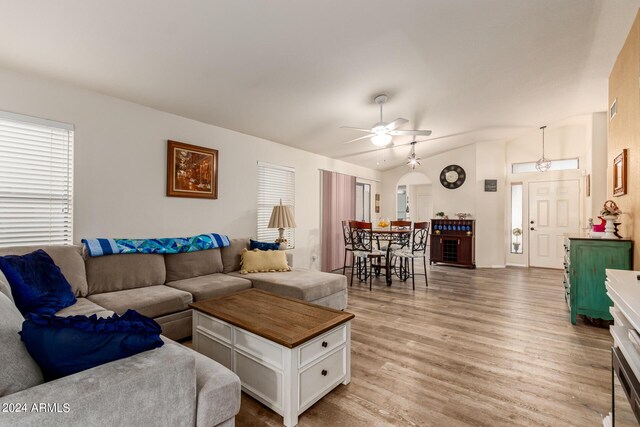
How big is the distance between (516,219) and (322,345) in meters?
6.74

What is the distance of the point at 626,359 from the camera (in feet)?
3.96

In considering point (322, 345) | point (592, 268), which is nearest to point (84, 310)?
point (322, 345)

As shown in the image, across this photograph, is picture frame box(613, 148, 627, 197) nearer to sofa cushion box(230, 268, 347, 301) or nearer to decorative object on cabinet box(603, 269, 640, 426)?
decorative object on cabinet box(603, 269, 640, 426)

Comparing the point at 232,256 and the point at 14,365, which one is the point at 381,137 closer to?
the point at 232,256

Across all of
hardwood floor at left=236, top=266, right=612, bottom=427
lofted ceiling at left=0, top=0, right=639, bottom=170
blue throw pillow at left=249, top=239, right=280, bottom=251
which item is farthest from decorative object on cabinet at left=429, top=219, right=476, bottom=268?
blue throw pillow at left=249, top=239, right=280, bottom=251

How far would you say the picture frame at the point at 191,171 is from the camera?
3.58m

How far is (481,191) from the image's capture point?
22.5ft

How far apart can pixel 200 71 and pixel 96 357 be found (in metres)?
2.54

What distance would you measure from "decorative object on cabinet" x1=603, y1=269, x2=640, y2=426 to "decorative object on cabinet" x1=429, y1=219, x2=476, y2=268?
213 inches

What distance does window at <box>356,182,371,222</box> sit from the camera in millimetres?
7420

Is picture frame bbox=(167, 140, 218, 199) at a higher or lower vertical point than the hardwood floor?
higher

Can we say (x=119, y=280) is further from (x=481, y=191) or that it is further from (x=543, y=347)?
(x=481, y=191)

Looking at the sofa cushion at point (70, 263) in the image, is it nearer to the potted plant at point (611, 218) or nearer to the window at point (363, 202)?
the potted plant at point (611, 218)

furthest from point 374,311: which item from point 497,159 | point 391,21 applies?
point 497,159
